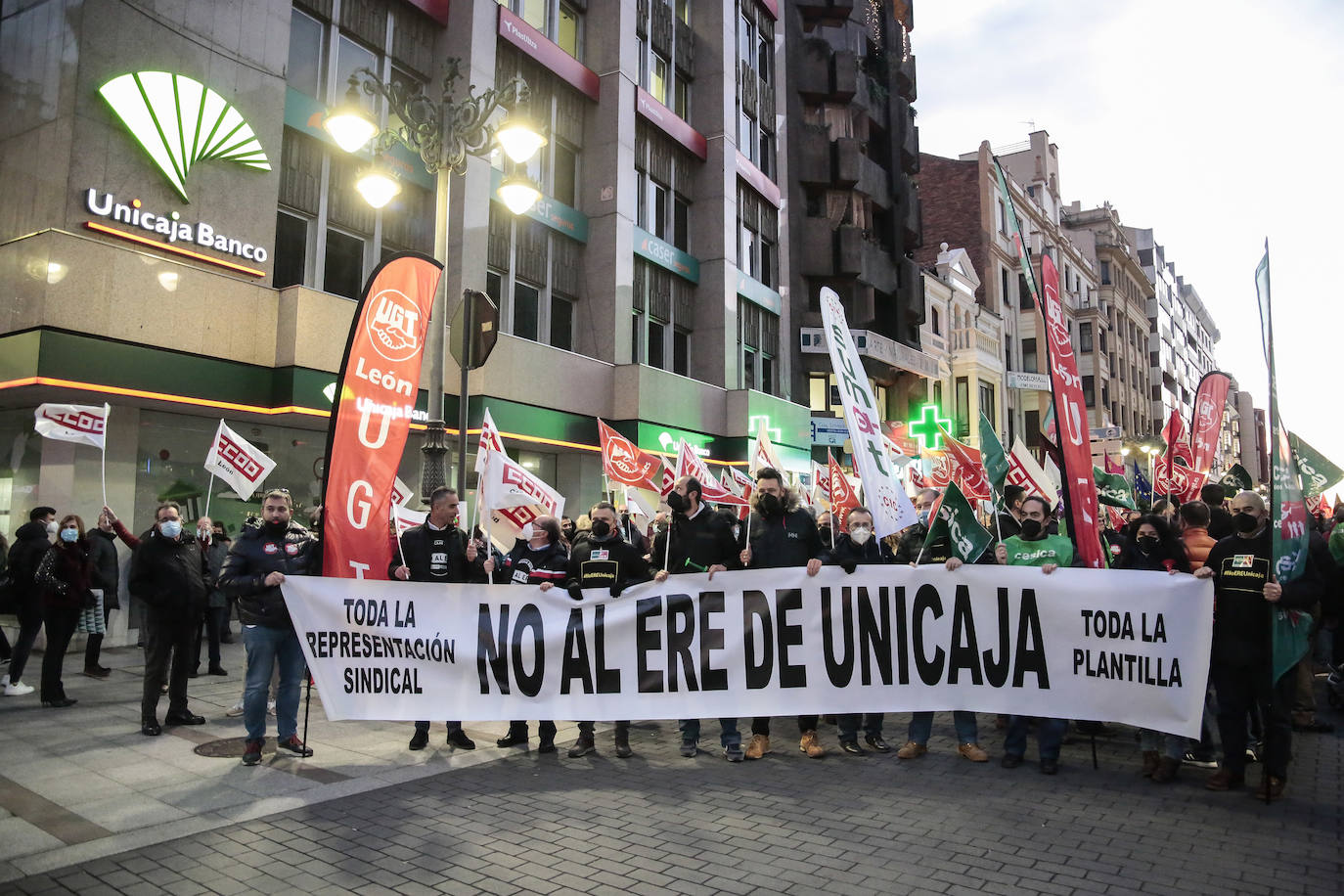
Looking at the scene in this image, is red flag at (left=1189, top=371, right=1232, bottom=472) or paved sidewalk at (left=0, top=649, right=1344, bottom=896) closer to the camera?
paved sidewalk at (left=0, top=649, right=1344, bottom=896)

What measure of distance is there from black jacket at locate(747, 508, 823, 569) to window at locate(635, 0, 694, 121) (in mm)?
20796

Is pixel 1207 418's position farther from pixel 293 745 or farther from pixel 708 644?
pixel 293 745

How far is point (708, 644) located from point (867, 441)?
2.26m

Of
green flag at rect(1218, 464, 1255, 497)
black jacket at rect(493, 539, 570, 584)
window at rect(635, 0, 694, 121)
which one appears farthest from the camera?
window at rect(635, 0, 694, 121)

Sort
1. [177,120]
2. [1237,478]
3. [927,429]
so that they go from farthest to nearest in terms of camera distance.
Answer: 1. [927,429]
2. [1237,478]
3. [177,120]

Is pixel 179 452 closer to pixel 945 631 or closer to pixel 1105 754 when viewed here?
pixel 945 631

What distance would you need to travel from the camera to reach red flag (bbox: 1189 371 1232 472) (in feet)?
49.2

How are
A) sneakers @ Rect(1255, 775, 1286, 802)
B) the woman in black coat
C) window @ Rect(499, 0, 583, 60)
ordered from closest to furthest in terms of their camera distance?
sneakers @ Rect(1255, 775, 1286, 802)
the woman in black coat
window @ Rect(499, 0, 583, 60)

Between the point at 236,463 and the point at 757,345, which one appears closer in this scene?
the point at 236,463

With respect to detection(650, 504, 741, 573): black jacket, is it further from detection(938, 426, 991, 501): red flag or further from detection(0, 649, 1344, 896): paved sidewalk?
detection(938, 426, 991, 501): red flag

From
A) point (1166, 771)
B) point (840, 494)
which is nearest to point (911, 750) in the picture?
point (1166, 771)

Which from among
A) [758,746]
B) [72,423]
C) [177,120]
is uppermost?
[177,120]

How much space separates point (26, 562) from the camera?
916cm

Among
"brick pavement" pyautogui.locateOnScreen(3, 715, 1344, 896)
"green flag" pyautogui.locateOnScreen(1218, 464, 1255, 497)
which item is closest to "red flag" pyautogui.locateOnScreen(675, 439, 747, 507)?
"brick pavement" pyautogui.locateOnScreen(3, 715, 1344, 896)
